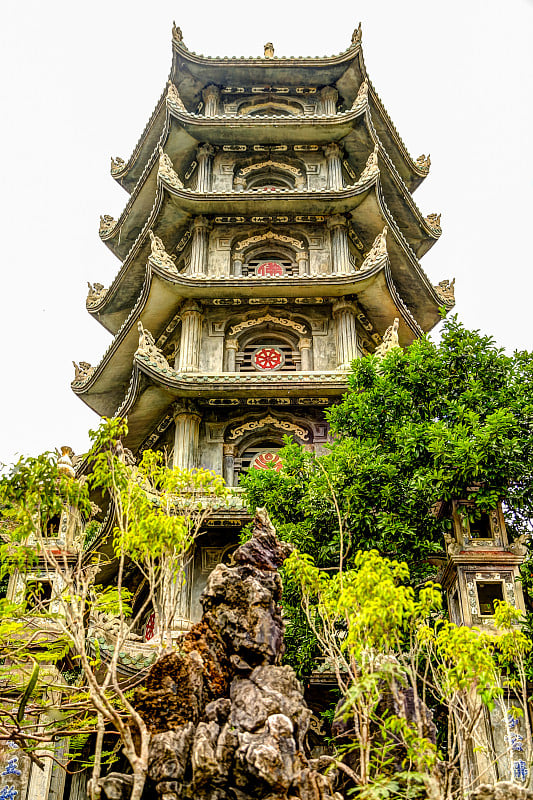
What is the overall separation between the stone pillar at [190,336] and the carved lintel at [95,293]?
425 cm

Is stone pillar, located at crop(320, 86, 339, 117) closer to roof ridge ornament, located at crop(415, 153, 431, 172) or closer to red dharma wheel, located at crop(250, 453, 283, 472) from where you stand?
roof ridge ornament, located at crop(415, 153, 431, 172)

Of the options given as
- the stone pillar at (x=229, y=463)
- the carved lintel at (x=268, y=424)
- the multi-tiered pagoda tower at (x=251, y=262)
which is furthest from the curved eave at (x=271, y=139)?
the stone pillar at (x=229, y=463)

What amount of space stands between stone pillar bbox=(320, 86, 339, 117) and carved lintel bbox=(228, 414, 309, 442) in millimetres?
9055

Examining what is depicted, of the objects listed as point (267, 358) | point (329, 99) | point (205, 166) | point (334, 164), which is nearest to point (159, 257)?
point (267, 358)

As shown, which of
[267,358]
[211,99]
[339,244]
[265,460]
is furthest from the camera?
[211,99]

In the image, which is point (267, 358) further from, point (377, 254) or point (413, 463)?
point (413, 463)

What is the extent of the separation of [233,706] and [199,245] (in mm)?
14741

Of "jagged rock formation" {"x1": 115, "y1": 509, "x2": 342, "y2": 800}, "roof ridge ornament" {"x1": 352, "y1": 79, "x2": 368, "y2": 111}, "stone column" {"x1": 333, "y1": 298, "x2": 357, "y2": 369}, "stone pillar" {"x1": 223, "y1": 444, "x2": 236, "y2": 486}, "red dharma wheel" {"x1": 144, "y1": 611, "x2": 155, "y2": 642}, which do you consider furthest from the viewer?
"roof ridge ornament" {"x1": 352, "y1": 79, "x2": 368, "y2": 111}

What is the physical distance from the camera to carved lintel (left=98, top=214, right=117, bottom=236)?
1019 inches

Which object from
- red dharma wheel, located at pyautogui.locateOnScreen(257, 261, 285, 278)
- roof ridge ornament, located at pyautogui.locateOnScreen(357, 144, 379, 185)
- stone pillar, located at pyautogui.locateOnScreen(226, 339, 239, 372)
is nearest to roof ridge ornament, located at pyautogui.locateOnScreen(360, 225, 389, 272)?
roof ridge ornament, located at pyautogui.locateOnScreen(357, 144, 379, 185)

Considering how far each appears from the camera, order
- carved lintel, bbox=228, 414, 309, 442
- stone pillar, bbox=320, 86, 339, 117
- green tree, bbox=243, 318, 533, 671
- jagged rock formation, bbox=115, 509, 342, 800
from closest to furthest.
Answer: jagged rock formation, bbox=115, 509, 342, 800 < green tree, bbox=243, 318, 533, 671 < carved lintel, bbox=228, 414, 309, 442 < stone pillar, bbox=320, 86, 339, 117

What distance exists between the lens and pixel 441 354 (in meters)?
15.4

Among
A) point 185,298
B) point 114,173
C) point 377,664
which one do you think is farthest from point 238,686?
point 114,173

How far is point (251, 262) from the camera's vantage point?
73.5 feet
